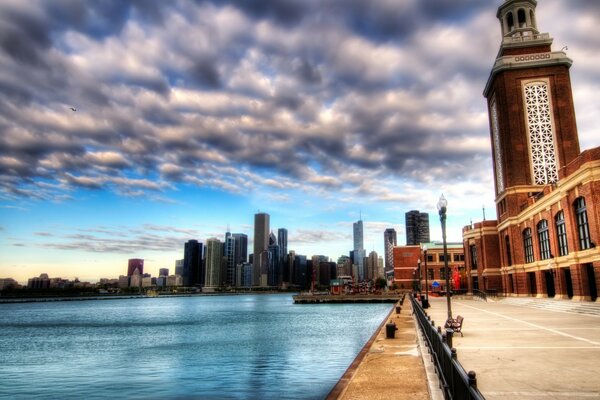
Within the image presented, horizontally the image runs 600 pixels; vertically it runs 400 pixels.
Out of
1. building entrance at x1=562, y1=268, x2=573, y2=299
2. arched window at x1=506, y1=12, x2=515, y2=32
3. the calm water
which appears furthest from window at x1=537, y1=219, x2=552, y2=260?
arched window at x1=506, y1=12, x2=515, y2=32

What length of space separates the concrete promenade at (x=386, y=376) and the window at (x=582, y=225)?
96.4 ft

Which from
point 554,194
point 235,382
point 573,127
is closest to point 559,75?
point 573,127

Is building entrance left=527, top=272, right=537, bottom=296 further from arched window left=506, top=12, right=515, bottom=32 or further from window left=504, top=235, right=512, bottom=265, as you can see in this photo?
arched window left=506, top=12, right=515, bottom=32

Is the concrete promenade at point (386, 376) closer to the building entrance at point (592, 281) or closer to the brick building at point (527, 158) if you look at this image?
the building entrance at point (592, 281)

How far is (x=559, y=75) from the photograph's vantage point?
2712 inches

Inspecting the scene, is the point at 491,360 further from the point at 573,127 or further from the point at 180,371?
the point at 573,127

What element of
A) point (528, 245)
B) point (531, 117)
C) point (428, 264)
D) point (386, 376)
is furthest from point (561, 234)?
point (428, 264)

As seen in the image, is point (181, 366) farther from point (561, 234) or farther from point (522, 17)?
point (522, 17)

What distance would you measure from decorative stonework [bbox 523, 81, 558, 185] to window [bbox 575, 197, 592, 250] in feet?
84.4

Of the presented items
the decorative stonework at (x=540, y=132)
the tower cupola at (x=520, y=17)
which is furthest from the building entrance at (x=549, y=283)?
the tower cupola at (x=520, y=17)

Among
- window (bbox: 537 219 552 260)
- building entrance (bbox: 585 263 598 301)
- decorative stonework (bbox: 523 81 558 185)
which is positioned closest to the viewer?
building entrance (bbox: 585 263 598 301)

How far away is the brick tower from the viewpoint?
221 feet

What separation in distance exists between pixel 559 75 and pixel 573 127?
883 cm

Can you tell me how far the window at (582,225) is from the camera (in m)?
42.2
